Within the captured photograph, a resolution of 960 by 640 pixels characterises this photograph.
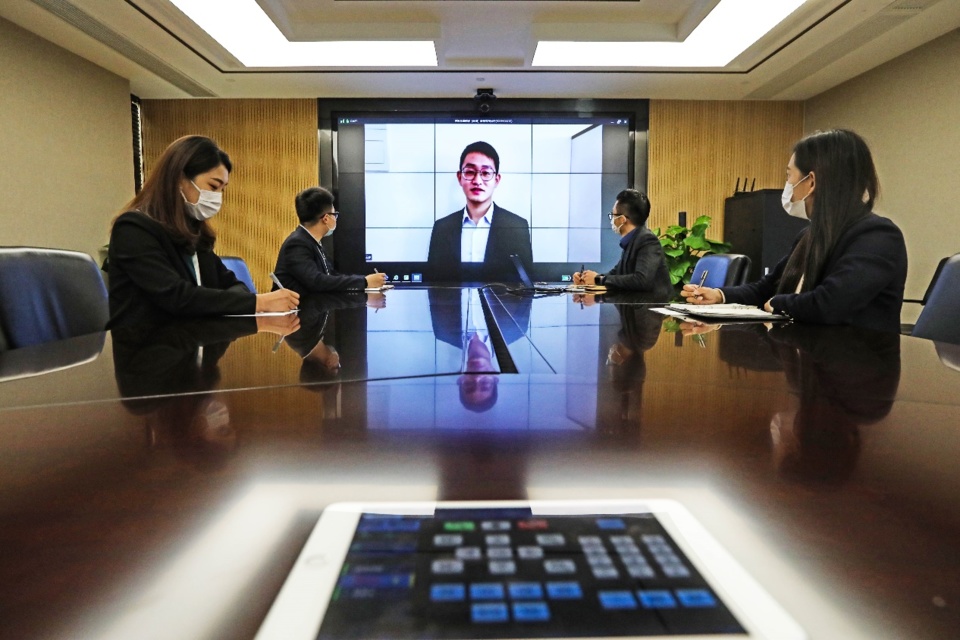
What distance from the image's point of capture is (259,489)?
41 cm

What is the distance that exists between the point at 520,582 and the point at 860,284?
5.69 ft

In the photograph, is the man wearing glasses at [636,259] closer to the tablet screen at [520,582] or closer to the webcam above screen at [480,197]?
the webcam above screen at [480,197]

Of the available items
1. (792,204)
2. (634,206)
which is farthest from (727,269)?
(792,204)

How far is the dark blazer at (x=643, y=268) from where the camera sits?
3.29 meters

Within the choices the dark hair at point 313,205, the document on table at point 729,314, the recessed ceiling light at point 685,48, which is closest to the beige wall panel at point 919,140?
the recessed ceiling light at point 685,48

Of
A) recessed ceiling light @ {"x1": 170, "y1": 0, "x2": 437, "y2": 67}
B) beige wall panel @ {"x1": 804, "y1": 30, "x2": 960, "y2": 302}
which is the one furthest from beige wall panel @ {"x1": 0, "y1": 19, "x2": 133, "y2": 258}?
beige wall panel @ {"x1": 804, "y1": 30, "x2": 960, "y2": 302}

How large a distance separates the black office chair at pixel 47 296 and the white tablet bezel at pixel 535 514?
1.47 metres

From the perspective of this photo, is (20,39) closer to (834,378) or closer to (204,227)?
(204,227)

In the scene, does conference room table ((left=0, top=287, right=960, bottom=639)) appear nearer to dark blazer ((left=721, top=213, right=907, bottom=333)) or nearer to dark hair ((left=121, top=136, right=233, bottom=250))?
dark blazer ((left=721, top=213, right=907, bottom=333))

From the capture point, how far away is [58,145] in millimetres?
4418

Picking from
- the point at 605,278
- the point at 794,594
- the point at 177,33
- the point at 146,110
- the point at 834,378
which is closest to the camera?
the point at 794,594

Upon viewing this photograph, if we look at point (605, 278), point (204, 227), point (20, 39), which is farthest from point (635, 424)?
point (20, 39)

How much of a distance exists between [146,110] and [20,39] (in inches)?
67.2

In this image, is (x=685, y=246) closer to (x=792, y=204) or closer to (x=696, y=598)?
(x=792, y=204)
